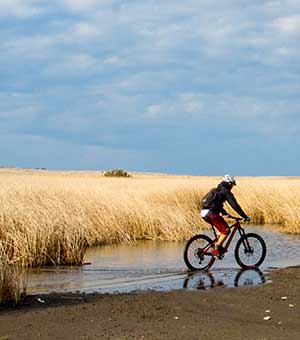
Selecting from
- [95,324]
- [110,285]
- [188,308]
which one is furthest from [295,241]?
[95,324]

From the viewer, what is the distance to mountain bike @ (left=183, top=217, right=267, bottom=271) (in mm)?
14641

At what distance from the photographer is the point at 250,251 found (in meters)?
15.1

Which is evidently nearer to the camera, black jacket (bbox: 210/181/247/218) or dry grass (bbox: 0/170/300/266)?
black jacket (bbox: 210/181/247/218)

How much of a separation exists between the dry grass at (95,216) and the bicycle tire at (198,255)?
2.58 meters

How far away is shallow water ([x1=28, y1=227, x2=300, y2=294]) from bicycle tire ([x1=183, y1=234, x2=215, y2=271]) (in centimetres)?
19

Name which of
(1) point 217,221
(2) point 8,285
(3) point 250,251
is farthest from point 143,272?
(2) point 8,285

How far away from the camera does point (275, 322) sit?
9.12 m

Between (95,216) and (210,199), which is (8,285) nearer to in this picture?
(210,199)

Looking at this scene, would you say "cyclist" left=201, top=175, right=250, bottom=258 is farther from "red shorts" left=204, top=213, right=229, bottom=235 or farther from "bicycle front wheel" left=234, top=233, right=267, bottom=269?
"bicycle front wheel" left=234, top=233, right=267, bottom=269

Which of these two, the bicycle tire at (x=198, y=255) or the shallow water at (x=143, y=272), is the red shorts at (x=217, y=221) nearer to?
the bicycle tire at (x=198, y=255)

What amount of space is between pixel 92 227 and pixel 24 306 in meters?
10.4

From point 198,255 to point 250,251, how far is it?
1.25m

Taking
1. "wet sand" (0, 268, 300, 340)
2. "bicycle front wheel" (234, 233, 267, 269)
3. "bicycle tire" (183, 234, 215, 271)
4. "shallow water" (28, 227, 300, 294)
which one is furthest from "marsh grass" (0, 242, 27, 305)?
"bicycle front wheel" (234, 233, 267, 269)

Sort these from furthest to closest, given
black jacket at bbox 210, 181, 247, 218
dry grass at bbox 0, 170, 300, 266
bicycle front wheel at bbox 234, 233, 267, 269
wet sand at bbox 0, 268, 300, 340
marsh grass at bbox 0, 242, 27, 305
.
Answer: dry grass at bbox 0, 170, 300, 266 → bicycle front wheel at bbox 234, 233, 267, 269 → black jacket at bbox 210, 181, 247, 218 → marsh grass at bbox 0, 242, 27, 305 → wet sand at bbox 0, 268, 300, 340
